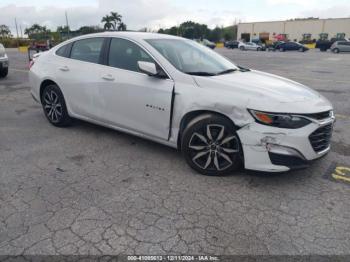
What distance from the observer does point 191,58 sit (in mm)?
3990

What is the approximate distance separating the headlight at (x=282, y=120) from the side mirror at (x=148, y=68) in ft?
4.28

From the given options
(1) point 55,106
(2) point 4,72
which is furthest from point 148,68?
(2) point 4,72

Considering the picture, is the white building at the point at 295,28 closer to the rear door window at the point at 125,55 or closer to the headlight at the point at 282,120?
the rear door window at the point at 125,55

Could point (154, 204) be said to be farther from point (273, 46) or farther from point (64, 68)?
point (273, 46)

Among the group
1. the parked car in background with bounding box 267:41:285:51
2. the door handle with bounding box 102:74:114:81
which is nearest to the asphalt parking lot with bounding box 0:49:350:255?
the door handle with bounding box 102:74:114:81

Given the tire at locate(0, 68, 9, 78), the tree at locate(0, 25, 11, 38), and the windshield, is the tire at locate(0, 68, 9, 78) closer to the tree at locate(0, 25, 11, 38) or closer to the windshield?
the windshield

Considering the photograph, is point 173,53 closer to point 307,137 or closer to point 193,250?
point 307,137

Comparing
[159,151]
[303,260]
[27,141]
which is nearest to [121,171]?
[159,151]

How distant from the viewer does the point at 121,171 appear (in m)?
3.57

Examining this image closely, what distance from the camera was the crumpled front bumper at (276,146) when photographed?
2959 millimetres

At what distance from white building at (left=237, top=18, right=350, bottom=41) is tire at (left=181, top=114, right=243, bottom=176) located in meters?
76.7

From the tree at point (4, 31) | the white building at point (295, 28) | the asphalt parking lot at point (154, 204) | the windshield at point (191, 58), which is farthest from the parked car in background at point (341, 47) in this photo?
the tree at point (4, 31)

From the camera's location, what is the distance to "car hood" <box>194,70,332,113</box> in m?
3.02

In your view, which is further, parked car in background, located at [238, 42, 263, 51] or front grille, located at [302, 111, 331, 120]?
parked car in background, located at [238, 42, 263, 51]
